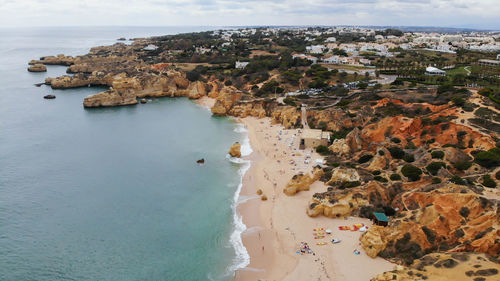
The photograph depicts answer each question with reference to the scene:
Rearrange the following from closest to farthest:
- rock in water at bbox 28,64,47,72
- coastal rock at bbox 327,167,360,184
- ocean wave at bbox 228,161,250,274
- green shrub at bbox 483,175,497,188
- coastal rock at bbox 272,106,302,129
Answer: ocean wave at bbox 228,161,250,274, green shrub at bbox 483,175,497,188, coastal rock at bbox 327,167,360,184, coastal rock at bbox 272,106,302,129, rock in water at bbox 28,64,47,72

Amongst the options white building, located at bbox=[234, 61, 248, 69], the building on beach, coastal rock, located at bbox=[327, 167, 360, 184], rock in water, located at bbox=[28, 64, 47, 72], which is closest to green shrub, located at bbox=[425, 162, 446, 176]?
coastal rock, located at bbox=[327, 167, 360, 184]

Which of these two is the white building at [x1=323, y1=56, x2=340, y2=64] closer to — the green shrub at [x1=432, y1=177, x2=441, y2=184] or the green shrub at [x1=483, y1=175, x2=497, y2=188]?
the green shrub at [x1=432, y1=177, x2=441, y2=184]

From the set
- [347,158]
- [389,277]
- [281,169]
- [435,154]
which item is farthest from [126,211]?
[435,154]

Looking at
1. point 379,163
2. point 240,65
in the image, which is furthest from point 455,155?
point 240,65

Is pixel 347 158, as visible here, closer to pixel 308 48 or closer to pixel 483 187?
pixel 483 187


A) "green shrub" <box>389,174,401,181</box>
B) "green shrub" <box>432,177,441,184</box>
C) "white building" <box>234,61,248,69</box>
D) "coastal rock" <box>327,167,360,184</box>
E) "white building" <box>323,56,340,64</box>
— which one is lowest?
"coastal rock" <box>327,167,360,184</box>

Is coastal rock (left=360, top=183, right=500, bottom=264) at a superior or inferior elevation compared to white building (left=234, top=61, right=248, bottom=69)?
inferior

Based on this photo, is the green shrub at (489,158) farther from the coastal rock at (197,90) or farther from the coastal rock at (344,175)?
the coastal rock at (197,90)
